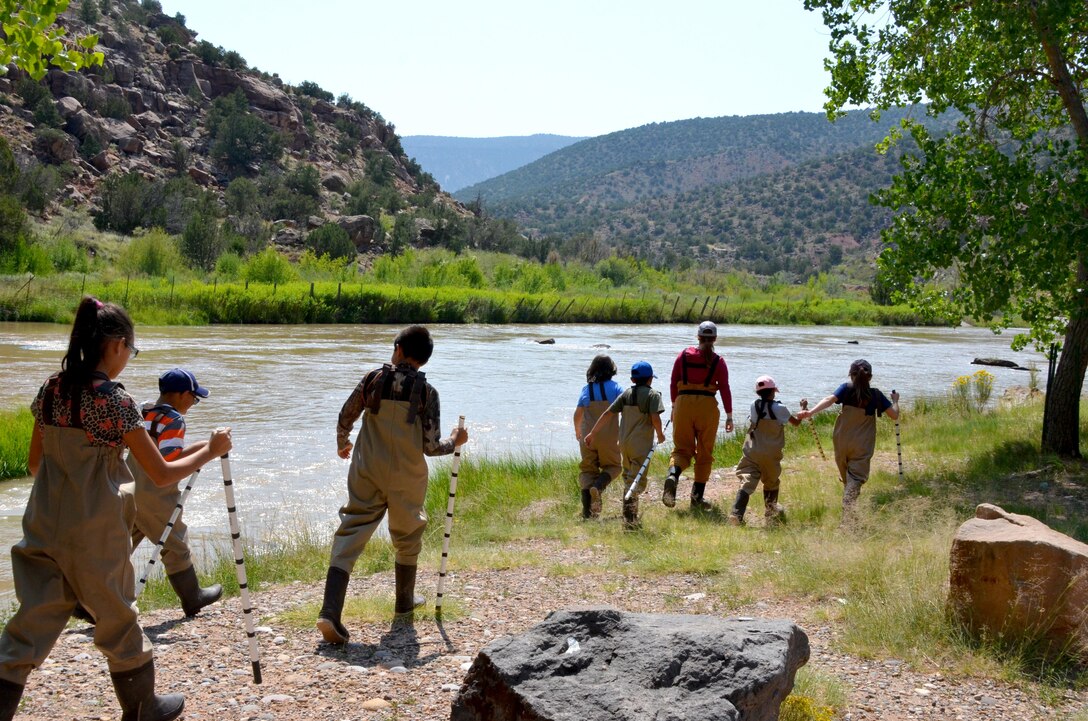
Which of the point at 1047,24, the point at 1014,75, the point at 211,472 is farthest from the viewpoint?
the point at 211,472

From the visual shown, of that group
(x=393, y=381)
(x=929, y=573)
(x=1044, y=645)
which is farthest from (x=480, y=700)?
(x=929, y=573)

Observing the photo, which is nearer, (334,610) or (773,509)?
(334,610)

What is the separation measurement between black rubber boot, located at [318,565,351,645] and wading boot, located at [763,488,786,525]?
5.38m

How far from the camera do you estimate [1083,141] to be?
38.3ft

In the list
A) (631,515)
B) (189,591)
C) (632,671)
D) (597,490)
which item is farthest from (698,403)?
(632,671)

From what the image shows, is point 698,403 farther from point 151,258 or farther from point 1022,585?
point 151,258

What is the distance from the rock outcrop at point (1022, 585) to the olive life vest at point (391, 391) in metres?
3.33

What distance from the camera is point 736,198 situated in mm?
144125

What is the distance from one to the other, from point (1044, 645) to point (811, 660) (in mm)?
1283

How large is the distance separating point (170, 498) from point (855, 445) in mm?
6555

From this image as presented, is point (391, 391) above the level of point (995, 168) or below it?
below

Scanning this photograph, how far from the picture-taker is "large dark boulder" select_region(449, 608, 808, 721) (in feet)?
12.9

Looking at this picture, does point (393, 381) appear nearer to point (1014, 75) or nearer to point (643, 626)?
point (643, 626)

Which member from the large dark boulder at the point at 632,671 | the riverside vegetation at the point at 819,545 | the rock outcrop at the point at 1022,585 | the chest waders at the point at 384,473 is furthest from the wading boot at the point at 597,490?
the large dark boulder at the point at 632,671
